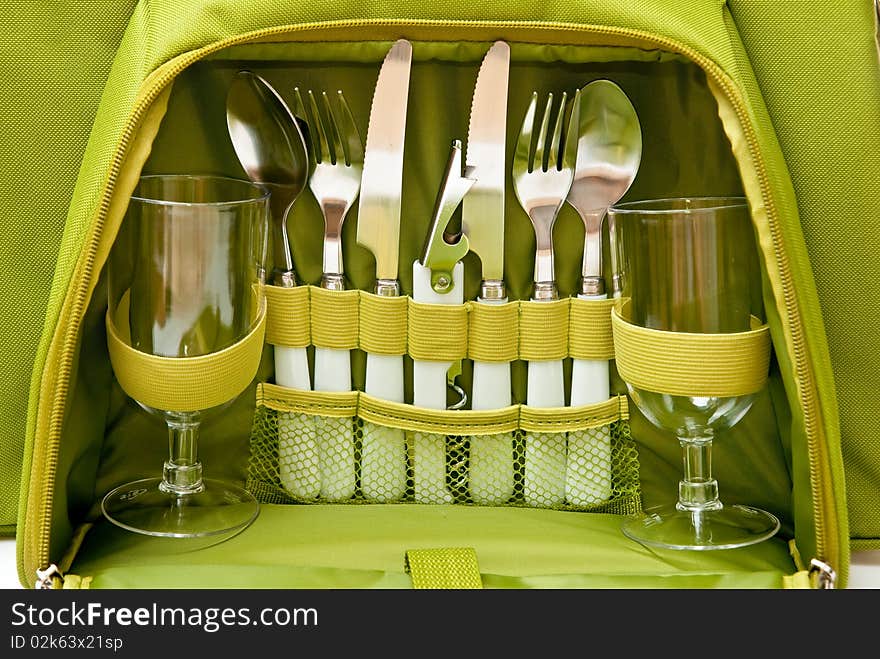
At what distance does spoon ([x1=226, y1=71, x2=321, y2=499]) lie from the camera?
632mm

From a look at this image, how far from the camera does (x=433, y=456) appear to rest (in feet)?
2.17

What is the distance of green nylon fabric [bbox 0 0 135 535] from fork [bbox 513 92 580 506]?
24 cm

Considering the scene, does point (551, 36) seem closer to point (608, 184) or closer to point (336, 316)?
point (608, 184)

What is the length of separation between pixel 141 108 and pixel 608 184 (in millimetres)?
257

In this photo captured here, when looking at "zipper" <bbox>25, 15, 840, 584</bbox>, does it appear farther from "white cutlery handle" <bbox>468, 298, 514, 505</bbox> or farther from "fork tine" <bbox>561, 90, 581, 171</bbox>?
"white cutlery handle" <bbox>468, 298, 514, 505</bbox>

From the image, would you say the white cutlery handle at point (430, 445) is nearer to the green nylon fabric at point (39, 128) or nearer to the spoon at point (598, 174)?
the spoon at point (598, 174)

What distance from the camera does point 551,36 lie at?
582mm

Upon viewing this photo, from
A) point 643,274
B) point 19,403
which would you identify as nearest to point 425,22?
point 643,274

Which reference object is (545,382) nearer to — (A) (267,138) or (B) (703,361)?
(B) (703,361)

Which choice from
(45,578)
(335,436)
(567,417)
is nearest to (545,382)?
(567,417)

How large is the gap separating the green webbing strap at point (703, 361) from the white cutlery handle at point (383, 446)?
0.15m

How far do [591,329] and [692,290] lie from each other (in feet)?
0.25

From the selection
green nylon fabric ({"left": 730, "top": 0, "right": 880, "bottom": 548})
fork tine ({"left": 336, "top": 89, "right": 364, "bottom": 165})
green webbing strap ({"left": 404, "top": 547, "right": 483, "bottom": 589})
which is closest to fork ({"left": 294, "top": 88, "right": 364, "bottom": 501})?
fork tine ({"left": 336, "top": 89, "right": 364, "bottom": 165})

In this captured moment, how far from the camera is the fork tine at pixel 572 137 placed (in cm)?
62
